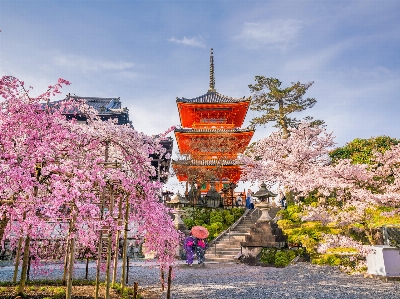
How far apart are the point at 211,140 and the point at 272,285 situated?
19959 millimetres

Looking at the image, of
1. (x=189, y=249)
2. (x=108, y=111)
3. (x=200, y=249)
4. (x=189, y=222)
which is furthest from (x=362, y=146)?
(x=189, y=249)

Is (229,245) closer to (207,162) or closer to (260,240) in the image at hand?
(260,240)

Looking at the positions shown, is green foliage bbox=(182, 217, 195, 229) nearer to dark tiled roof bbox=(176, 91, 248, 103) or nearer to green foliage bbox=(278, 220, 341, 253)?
green foliage bbox=(278, 220, 341, 253)

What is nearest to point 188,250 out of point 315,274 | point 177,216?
point 177,216

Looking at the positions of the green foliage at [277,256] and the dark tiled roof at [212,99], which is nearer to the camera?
the green foliage at [277,256]

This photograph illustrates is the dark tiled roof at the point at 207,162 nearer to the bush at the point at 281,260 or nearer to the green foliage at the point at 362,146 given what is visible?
the bush at the point at 281,260

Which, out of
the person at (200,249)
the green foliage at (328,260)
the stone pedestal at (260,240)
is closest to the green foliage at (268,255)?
the stone pedestal at (260,240)

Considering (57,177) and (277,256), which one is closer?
(57,177)

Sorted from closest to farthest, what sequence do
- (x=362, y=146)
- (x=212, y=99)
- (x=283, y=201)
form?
(x=283, y=201) → (x=212, y=99) → (x=362, y=146)

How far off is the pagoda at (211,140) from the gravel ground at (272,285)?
48.9 ft

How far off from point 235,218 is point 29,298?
691 inches

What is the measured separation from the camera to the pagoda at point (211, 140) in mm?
27317

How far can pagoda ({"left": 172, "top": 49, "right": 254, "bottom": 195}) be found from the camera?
27.3 meters

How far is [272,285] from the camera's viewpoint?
9141 millimetres
